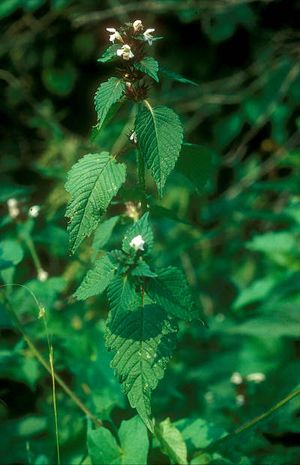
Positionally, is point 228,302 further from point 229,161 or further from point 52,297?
point 52,297

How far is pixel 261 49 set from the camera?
4254 mm

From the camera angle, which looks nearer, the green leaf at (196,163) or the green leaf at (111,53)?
the green leaf at (111,53)

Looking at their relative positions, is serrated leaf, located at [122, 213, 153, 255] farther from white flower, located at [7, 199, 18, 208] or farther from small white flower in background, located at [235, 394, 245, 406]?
small white flower in background, located at [235, 394, 245, 406]

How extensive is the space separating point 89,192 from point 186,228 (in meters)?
2.25

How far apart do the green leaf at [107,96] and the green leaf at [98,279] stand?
296 mm

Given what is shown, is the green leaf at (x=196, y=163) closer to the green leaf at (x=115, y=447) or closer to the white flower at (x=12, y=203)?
the green leaf at (x=115, y=447)

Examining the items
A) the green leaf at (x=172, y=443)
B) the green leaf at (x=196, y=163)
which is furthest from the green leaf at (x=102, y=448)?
the green leaf at (x=196, y=163)

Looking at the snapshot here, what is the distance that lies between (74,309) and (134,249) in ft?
3.54

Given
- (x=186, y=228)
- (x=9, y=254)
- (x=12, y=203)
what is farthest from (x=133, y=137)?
(x=186, y=228)

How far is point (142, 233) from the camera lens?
128cm

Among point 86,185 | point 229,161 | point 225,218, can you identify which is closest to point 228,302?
point 225,218

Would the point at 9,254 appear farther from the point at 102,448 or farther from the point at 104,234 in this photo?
the point at 102,448

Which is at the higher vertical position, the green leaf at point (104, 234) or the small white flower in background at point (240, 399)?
the green leaf at point (104, 234)

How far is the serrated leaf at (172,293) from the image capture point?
4.01ft
